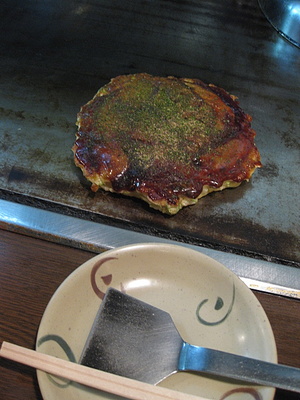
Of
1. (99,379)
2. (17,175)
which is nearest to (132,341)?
(99,379)

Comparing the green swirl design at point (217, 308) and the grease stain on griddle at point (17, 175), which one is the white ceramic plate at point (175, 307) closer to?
the green swirl design at point (217, 308)

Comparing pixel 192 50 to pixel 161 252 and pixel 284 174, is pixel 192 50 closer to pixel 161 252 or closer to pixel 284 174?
pixel 284 174

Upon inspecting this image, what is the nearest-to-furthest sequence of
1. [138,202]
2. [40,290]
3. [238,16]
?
1. [40,290]
2. [138,202]
3. [238,16]

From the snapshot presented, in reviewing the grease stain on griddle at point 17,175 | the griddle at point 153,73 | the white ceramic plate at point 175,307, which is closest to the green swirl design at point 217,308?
the white ceramic plate at point 175,307

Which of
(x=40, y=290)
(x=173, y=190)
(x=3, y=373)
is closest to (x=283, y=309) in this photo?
(x=173, y=190)

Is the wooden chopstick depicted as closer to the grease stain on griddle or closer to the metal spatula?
the metal spatula

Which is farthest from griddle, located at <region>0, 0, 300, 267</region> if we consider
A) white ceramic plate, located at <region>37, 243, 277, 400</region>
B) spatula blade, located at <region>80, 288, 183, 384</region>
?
spatula blade, located at <region>80, 288, 183, 384</region>
